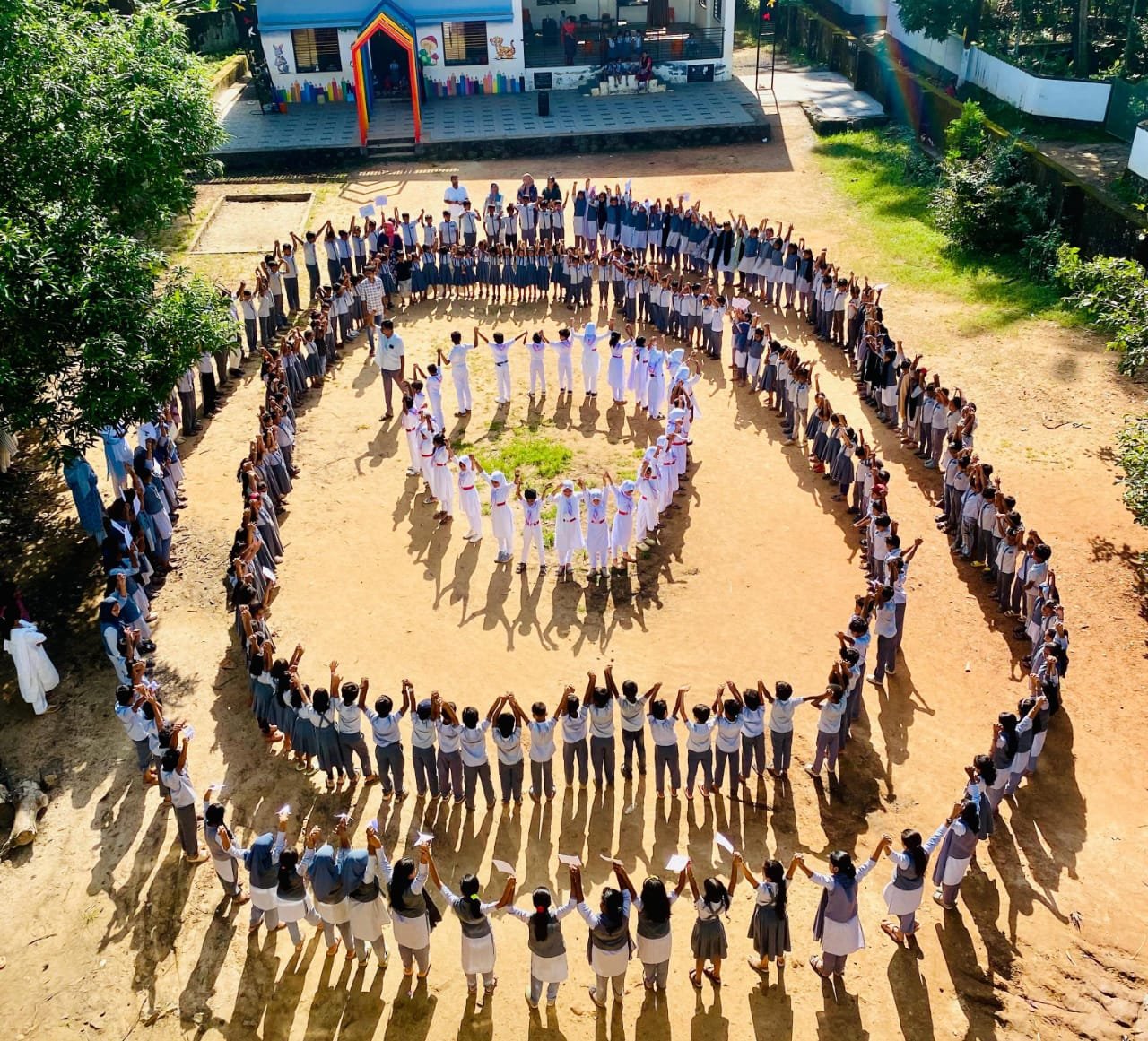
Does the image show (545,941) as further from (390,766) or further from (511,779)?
(390,766)

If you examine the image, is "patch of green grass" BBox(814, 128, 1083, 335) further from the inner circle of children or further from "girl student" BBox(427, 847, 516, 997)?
"girl student" BBox(427, 847, 516, 997)

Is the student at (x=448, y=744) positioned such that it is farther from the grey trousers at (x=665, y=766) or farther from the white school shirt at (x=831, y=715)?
the white school shirt at (x=831, y=715)

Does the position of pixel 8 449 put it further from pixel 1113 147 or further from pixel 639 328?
pixel 1113 147

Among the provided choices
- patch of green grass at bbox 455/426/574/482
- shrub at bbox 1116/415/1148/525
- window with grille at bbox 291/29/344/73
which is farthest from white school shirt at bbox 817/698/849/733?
window with grille at bbox 291/29/344/73

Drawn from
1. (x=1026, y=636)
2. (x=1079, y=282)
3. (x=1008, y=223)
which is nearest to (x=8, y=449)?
(x=1026, y=636)

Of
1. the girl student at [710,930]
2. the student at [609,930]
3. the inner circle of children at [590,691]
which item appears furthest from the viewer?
the inner circle of children at [590,691]

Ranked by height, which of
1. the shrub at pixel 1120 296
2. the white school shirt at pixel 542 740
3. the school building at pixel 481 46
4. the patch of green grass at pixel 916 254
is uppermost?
the school building at pixel 481 46

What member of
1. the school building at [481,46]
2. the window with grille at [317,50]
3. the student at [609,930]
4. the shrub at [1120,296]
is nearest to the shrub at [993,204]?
the shrub at [1120,296]
